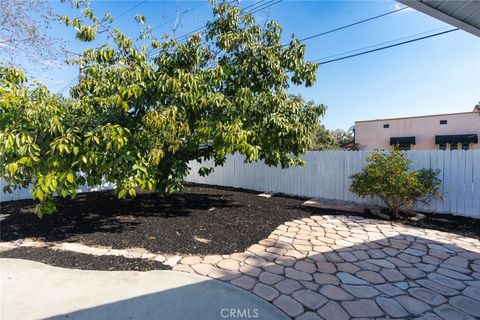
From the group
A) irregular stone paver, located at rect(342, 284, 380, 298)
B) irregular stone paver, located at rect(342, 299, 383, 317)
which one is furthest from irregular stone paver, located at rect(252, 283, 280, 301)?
irregular stone paver, located at rect(342, 284, 380, 298)

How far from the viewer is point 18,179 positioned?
346 centimetres

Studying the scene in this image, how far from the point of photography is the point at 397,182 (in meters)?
5.23

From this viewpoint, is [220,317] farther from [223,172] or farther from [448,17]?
[223,172]

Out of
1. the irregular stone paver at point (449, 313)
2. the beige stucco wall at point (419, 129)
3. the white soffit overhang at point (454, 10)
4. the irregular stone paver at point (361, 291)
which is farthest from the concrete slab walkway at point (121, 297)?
the beige stucco wall at point (419, 129)

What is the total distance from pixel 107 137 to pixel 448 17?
4086mm

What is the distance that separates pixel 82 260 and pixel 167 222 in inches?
69.5

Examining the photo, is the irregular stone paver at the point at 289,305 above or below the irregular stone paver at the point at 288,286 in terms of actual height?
below

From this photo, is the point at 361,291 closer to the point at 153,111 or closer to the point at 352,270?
the point at 352,270

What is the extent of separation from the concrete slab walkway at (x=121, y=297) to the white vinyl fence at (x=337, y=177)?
5.43 meters

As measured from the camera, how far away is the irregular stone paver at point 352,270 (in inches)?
94.6

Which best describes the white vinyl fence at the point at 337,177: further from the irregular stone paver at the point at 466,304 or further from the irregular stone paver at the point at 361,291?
the irregular stone paver at the point at 361,291

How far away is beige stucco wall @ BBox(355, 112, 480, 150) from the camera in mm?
19484

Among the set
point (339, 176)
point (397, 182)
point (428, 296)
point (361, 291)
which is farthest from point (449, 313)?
point (339, 176)

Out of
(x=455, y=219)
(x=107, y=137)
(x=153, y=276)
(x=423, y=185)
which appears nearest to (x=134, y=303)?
(x=153, y=276)
